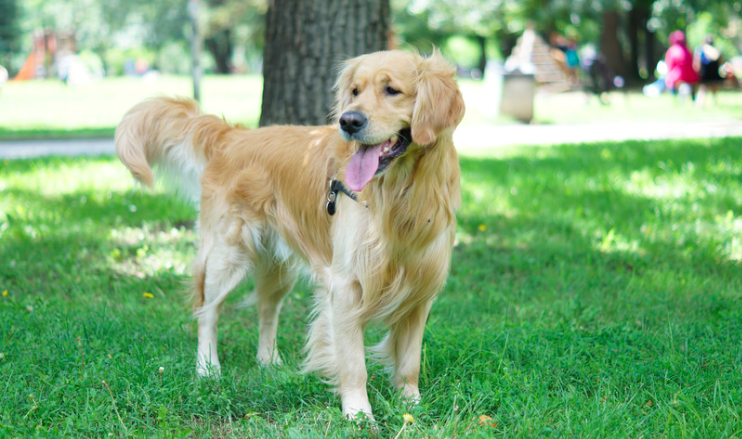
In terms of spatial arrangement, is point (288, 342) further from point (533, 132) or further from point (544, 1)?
point (544, 1)

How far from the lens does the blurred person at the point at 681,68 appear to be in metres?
18.2

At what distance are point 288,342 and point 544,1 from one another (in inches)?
1119

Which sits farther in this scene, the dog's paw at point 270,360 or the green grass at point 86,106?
the green grass at point 86,106

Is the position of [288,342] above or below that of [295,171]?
below

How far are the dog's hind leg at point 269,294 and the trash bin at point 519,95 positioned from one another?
11.8 metres

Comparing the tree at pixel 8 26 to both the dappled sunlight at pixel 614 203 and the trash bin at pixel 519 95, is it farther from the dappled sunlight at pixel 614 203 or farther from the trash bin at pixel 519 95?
the dappled sunlight at pixel 614 203

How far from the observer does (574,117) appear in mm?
15672

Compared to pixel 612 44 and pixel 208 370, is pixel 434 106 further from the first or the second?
pixel 612 44

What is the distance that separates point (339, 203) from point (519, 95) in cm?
1247

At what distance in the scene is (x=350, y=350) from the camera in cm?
304

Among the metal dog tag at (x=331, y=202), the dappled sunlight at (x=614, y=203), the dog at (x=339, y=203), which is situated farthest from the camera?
the dappled sunlight at (x=614, y=203)

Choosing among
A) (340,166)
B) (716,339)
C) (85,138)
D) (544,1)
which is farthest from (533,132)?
(544,1)

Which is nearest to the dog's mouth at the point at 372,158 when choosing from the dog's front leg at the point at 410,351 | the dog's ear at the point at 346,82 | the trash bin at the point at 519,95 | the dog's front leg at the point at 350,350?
the dog's ear at the point at 346,82

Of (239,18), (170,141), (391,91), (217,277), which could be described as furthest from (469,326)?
(239,18)
